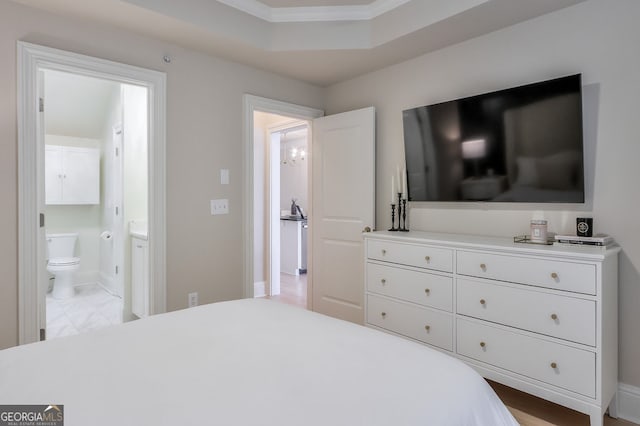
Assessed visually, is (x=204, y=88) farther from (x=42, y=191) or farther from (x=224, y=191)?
(x=42, y=191)

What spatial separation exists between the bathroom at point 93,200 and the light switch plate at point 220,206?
2.61 ft

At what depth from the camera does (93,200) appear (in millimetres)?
5180

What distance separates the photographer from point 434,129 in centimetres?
288

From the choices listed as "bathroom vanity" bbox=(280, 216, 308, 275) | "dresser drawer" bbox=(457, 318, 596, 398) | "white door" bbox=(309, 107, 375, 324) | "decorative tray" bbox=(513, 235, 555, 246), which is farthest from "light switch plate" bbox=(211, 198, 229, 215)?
"bathroom vanity" bbox=(280, 216, 308, 275)

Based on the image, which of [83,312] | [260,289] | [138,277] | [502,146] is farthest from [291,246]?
[502,146]

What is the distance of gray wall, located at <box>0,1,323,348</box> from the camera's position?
7.22 feet

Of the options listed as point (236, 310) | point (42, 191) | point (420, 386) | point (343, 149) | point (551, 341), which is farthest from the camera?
point (343, 149)

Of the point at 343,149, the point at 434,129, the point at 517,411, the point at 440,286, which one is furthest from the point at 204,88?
the point at 517,411

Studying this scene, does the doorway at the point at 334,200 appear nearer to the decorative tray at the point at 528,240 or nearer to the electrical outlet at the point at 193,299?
the electrical outlet at the point at 193,299

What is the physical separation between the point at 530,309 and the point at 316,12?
2.53m

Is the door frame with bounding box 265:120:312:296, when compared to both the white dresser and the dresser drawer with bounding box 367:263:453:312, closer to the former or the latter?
the dresser drawer with bounding box 367:263:453:312

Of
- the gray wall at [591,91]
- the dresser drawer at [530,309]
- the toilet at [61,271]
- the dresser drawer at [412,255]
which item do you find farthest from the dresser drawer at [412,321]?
the toilet at [61,271]

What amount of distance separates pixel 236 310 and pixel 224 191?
166 cm

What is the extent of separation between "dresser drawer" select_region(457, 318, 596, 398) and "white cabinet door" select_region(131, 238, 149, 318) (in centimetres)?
268
